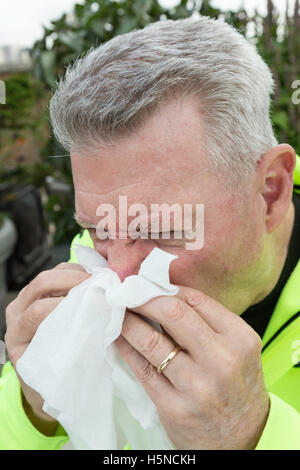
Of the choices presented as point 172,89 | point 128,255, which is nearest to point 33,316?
point 128,255

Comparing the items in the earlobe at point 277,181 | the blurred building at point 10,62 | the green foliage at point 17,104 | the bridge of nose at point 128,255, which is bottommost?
the bridge of nose at point 128,255

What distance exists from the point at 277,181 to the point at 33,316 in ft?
2.46

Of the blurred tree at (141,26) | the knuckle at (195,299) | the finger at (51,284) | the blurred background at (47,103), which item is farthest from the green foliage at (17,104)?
the knuckle at (195,299)

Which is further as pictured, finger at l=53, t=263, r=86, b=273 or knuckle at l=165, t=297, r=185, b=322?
finger at l=53, t=263, r=86, b=273

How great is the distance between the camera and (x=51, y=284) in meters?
1.30

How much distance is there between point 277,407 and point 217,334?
228mm

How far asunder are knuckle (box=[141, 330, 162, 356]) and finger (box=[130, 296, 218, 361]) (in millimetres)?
35

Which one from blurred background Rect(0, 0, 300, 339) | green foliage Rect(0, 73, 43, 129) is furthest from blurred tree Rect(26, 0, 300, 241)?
green foliage Rect(0, 73, 43, 129)

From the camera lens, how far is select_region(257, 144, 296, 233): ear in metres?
1.40

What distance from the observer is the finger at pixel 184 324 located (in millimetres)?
1062

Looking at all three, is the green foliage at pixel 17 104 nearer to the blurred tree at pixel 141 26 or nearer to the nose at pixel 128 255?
the blurred tree at pixel 141 26

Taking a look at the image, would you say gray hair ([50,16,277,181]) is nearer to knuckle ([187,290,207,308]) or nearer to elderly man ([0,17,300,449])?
elderly man ([0,17,300,449])

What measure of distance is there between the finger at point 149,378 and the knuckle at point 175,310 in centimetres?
14

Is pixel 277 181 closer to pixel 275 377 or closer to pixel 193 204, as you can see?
pixel 193 204
